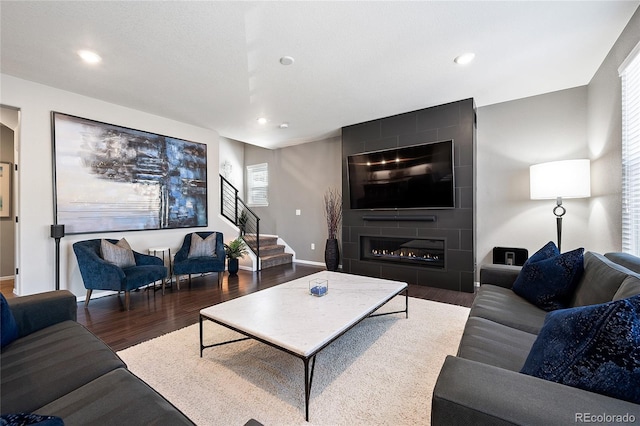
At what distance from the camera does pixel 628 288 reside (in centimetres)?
A: 115

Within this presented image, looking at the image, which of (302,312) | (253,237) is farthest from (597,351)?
(253,237)

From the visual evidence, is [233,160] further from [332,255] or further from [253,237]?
[332,255]

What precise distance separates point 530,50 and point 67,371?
4.07 m

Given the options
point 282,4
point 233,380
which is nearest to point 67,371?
point 233,380

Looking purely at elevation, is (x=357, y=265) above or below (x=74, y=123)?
below

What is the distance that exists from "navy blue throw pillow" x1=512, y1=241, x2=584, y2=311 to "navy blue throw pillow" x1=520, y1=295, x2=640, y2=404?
1.16 metres

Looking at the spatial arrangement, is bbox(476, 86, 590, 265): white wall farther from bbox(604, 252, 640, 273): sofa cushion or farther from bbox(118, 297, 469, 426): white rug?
bbox(118, 297, 469, 426): white rug

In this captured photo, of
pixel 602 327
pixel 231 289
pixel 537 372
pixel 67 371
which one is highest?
pixel 602 327

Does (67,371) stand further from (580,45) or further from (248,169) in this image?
(248,169)

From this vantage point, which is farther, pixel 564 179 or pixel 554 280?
pixel 564 179

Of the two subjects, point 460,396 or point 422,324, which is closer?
point 460,396

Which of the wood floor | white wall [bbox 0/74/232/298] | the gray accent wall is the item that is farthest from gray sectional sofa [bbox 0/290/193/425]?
the gray accent wall

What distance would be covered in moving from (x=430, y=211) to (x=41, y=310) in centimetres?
416

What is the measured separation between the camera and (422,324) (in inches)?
99.7
